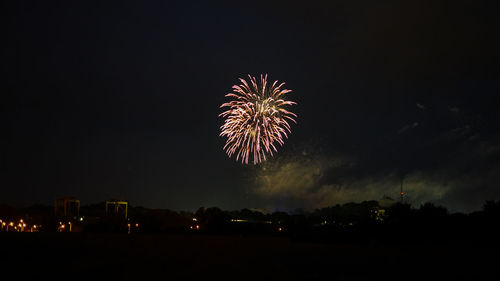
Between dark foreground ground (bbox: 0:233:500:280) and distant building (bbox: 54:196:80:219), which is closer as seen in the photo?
dark foreground ground (bbox: 0:233:500:280)

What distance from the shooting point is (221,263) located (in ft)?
51.7

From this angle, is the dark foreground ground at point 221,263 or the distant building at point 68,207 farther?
the distant building at point 68,207

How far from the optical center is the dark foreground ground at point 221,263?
1273 cm

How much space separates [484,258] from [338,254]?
19.4 ft

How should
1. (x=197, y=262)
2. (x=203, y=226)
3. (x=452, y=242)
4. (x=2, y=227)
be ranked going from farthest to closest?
1. (x=2, y=227)
2. (x=203, y=226)
3. (x=452, y=242)
4. (x=197, y=262)

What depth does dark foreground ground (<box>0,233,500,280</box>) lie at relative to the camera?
12727 mm

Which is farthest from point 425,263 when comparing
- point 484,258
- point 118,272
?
point 118,272

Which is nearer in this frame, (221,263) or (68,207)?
(221,263)

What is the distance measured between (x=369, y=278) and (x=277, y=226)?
2404cm

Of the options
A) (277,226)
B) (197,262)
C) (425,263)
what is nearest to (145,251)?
(197,262)

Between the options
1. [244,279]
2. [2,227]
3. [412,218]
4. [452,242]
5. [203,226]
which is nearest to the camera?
[244,279]

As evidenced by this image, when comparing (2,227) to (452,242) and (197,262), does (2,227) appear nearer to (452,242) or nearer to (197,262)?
(197,262)

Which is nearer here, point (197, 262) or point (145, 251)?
point (197, 262)

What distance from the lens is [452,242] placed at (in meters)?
28.0
